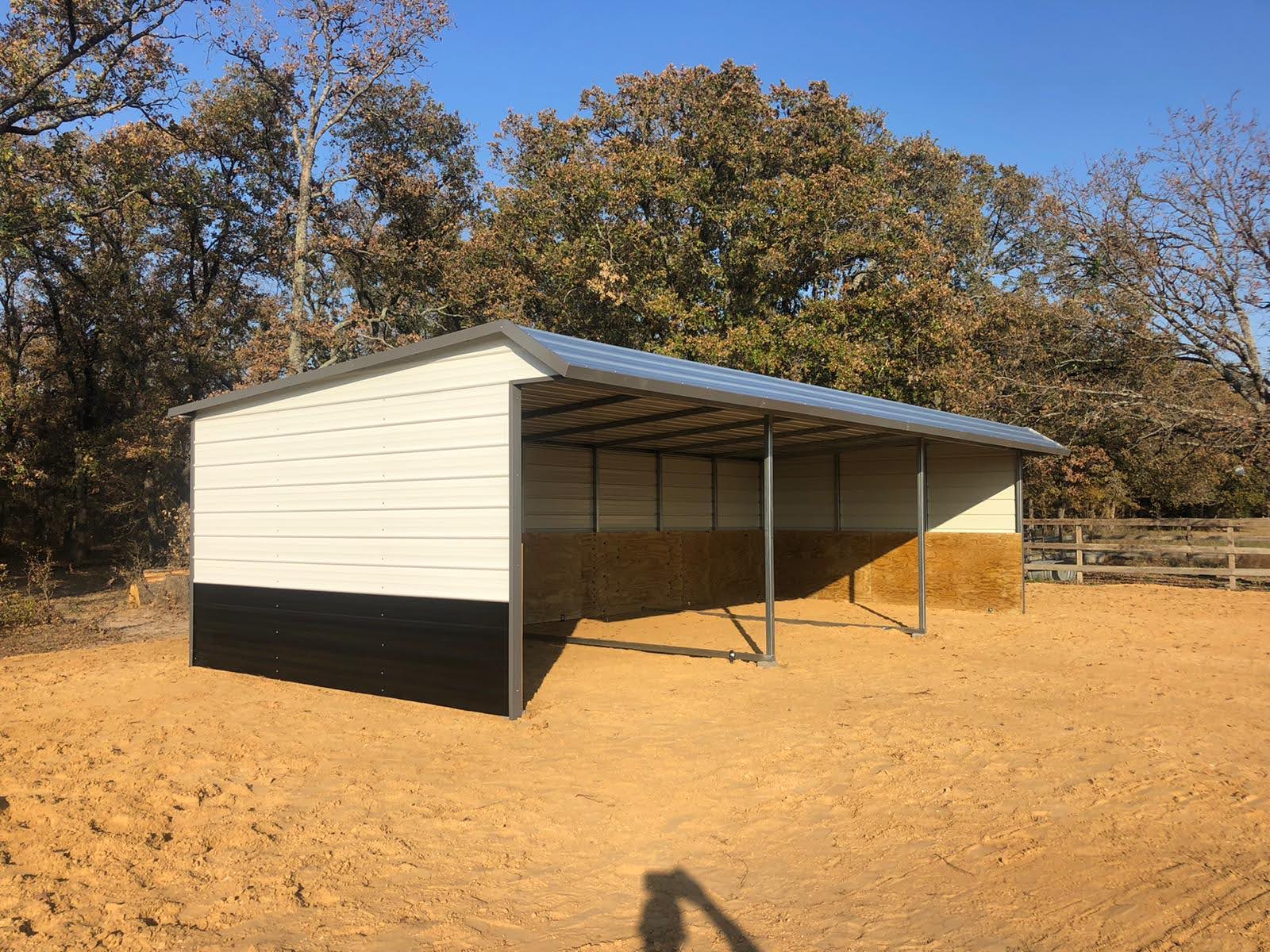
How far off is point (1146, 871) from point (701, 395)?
4516mm

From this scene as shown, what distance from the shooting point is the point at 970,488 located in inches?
563

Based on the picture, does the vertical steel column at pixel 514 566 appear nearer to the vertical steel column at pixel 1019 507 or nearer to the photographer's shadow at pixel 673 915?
the photographer's shadow at pixel 673 915

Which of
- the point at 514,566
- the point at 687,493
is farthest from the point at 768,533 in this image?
the point at 687,493

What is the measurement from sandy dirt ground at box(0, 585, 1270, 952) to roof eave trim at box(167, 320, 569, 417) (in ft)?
8.93

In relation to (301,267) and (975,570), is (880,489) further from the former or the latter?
(301,267)

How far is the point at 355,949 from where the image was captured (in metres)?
3.28

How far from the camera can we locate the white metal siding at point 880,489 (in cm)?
1454

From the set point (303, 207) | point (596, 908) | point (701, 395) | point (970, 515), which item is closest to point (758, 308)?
point (970, 515)

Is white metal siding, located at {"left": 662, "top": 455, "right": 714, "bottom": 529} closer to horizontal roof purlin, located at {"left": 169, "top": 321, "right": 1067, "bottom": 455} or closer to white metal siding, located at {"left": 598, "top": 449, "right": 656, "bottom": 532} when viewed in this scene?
white metal siding, located at {"left": 598, "top": 449, "right": 656, "bottom": 532}

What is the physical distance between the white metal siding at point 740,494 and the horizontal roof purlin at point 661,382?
4296 millimetres

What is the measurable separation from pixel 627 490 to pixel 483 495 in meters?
6.94

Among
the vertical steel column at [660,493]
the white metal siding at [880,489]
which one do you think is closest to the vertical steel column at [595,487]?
the vertical steel column at [660,493]

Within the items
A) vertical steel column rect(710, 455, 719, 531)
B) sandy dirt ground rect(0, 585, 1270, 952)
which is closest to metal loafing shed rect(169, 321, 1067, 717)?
sandy dirt ground rect(0, 585, 1270, 952)

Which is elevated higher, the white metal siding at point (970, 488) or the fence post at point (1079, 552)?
the white metal siding at point (970, 488)
